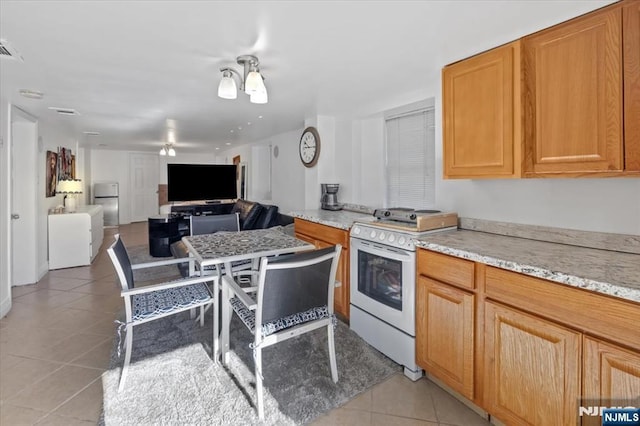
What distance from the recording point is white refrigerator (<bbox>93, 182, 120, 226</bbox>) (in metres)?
8.42

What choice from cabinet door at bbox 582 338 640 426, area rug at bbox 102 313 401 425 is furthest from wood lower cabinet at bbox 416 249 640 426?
area rug at bbox 102 313 401 425

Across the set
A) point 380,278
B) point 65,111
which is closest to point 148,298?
point 380,278

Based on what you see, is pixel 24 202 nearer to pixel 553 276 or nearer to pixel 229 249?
pixel 229 249

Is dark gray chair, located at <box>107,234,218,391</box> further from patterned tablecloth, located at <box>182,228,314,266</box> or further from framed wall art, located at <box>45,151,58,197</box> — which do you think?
framed wall art, located at <box>45,151,58,197</box>

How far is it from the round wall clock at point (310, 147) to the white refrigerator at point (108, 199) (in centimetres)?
689

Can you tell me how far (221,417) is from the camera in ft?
5.55

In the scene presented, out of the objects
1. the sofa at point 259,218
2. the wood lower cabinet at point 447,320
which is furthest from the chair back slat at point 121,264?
the sofa at point 259,218

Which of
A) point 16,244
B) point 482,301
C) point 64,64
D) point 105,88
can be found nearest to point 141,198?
point 16,244

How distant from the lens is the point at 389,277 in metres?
2.23

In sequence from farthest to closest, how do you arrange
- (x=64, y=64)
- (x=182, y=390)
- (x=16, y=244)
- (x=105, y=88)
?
(x=16, y=244) → (x=105, y=88) → (x=64, y=64) → (x=182, y=390)

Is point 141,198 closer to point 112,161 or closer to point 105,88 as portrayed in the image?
point 112,161

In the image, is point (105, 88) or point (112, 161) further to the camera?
point (112, 161)

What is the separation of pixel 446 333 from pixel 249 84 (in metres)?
1.88

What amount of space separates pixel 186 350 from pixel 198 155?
8.61 metres
